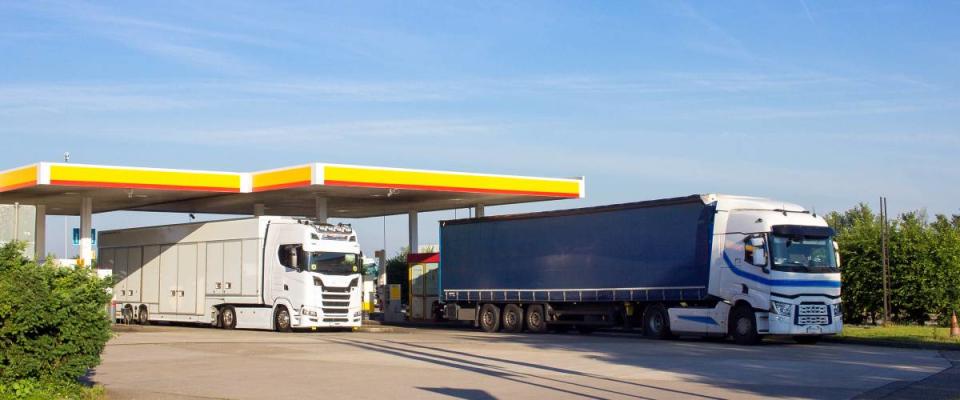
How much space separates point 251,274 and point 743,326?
566 inches

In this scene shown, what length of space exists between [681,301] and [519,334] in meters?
5.49

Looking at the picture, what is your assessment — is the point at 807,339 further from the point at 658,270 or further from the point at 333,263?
the point at 333,263

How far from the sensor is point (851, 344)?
83.7 ft

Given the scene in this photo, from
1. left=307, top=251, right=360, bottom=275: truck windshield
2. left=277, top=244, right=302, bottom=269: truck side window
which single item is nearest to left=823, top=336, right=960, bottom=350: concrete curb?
left=307, top=251, right=360, bottom=275: truck windshield

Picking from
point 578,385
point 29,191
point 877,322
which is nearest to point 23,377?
point 578,385

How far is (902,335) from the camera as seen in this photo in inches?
1054

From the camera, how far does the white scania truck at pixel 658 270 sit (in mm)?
24578

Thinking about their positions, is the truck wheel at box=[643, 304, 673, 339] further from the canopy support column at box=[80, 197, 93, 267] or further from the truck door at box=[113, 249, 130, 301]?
the truck door at box=[113, 249, 130, 301]

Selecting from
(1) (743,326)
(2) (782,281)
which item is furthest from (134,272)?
(2) (782,281)

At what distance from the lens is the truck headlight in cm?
2419

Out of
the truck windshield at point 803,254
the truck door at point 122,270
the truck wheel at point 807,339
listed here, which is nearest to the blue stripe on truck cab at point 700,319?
the truck windshield at point 803,254

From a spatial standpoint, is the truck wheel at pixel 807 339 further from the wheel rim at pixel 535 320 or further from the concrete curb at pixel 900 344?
the wheel rim at pixel 535 320

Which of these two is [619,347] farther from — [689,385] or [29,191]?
[29,191]

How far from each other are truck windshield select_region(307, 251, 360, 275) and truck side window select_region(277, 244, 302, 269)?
1.41ft
